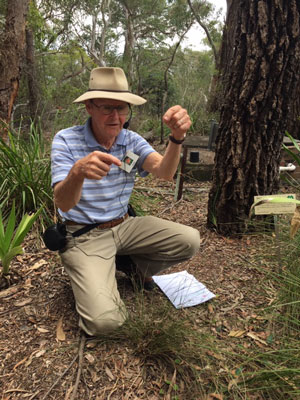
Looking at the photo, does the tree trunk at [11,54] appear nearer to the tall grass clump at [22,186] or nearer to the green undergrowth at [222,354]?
the tall grass clump at [22,186]

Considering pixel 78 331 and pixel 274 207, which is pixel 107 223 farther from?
pixel 274 207

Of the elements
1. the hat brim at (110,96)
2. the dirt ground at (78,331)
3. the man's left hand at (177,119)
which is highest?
the hat brim at (110,96)

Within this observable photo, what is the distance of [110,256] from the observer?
193 cm

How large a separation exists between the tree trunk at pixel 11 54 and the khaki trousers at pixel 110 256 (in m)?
3.01

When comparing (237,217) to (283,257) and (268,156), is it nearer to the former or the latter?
(268,156)

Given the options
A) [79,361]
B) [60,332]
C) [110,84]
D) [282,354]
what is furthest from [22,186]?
[282,354]

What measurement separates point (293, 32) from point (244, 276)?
1714 mm

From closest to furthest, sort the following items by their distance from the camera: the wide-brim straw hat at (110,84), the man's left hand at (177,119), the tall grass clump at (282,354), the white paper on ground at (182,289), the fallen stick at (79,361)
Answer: the tall grass clump at (282,354) → the fallen stick at (79,361) → the man's left hand at (177,119) → the wide-brim straw hat at (110,84) → the white paper on ground at (182,289)

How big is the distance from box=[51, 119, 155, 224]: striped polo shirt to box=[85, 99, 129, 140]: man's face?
8 centimetres

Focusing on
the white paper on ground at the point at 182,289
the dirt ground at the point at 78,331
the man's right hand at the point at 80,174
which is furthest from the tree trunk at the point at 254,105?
the man's right hand at the point at 80,174

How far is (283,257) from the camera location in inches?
71.9

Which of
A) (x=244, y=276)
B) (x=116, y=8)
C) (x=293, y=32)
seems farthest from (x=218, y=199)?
(x=116, y=8)

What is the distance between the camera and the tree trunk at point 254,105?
7.00 ft

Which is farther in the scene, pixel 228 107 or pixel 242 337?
pixel 228 107
